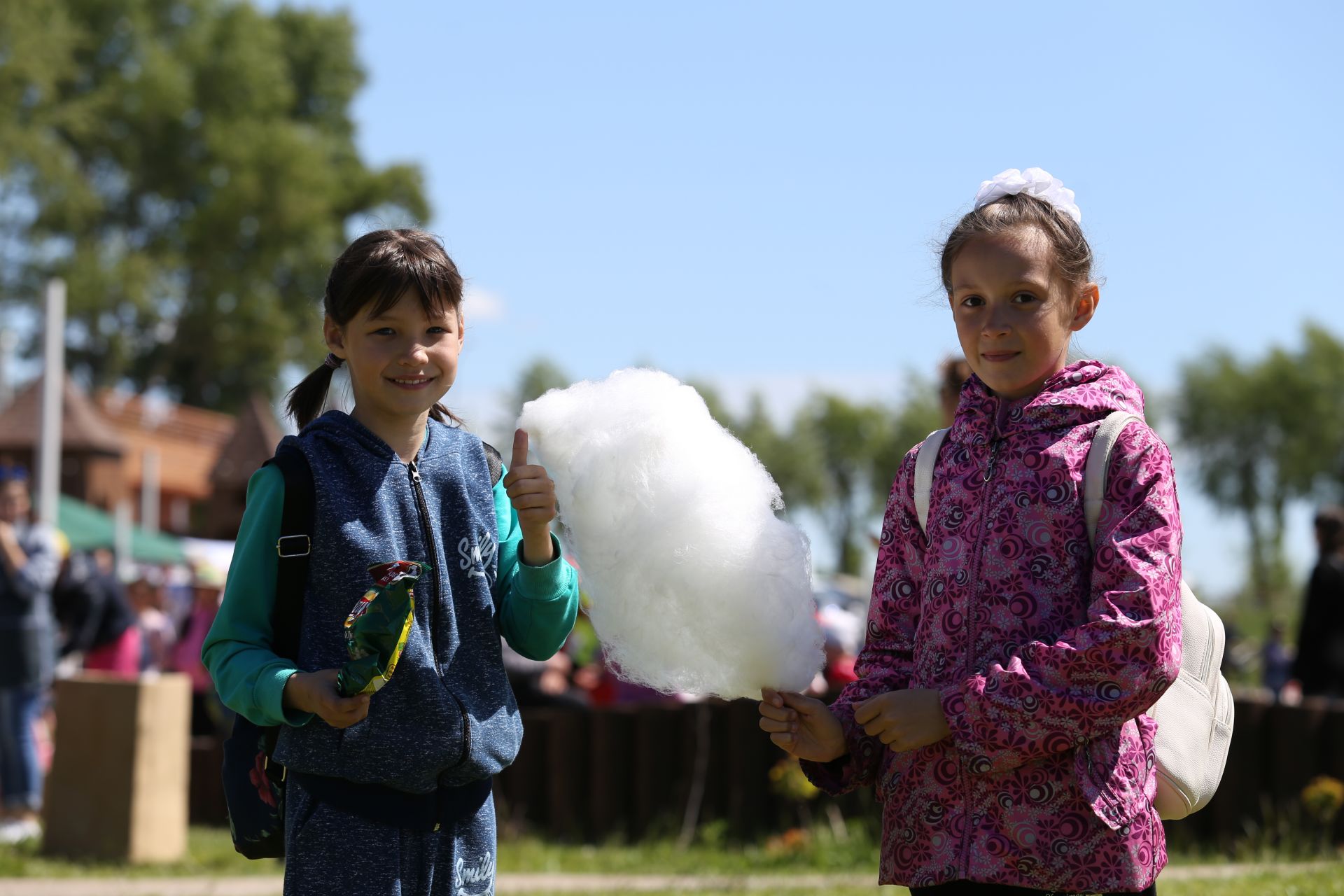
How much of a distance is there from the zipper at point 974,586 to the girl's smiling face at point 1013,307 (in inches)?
5.3

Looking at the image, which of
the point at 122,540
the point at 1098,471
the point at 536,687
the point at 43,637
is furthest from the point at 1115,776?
the point at 122,540

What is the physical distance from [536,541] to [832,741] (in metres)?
0.66

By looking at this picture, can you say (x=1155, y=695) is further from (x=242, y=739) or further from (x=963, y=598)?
(x=242, y=739)

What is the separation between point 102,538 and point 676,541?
21.1 metres

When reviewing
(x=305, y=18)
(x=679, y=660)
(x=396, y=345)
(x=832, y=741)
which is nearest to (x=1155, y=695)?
(x=832, y=741)

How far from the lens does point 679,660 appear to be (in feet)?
8.14

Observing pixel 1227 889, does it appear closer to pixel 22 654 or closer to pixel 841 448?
pixel 22 654

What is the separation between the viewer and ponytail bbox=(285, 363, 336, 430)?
2.80 m

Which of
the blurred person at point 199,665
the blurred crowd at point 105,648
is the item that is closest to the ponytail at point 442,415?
the blurred crowd at point 105,648

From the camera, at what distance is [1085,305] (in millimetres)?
2545

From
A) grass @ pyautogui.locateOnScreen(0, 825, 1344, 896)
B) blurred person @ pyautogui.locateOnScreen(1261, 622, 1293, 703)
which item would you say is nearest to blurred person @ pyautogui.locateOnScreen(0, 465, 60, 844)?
grass @ pyautogui.locateOnScreen(0, 825, 1344, 896)

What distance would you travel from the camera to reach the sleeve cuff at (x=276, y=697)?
7.54 feet

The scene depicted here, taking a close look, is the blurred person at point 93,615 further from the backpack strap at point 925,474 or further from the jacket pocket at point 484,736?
the backpack strap at point 925,474

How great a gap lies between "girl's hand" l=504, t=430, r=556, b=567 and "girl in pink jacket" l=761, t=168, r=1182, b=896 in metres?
0.50
